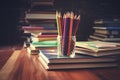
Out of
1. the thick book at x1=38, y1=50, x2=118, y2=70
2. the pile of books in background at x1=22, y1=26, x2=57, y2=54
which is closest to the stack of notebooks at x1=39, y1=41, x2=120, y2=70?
the thick book at x1=38, y1=50, x2=118, y2=70

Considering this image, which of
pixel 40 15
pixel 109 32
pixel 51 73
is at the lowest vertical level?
pixel 51 73

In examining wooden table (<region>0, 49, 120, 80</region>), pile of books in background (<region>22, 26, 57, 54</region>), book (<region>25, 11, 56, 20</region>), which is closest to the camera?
wooden table (<region>0, 49, 120, 80</region>)

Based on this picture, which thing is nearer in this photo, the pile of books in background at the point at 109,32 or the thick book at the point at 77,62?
the thick book at the point at 77,62

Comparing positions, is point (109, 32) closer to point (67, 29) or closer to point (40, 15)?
point (40, 15)

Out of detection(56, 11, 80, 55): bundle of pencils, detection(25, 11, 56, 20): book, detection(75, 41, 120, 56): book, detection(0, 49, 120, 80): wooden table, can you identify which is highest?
detection(25, 11, 56, 20): book

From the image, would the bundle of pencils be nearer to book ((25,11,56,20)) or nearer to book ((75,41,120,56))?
book ((75,41,120,56))

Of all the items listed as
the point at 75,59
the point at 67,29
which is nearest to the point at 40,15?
the point at 67,29

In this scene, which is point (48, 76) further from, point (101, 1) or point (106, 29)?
point (101, 1)

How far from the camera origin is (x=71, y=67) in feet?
3.24

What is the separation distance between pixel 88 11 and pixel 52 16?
595 millimetres

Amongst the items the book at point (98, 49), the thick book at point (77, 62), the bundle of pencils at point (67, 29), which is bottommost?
the thick book at point (77, 62)

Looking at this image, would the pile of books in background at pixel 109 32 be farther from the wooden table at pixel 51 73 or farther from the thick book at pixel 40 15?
the wooden table at pixel 51 73

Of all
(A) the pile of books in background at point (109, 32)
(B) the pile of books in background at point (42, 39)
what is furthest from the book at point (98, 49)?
(A) the pile of books in background at point (109, 32)

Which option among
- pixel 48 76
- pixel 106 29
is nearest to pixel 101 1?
pixel 106 29
